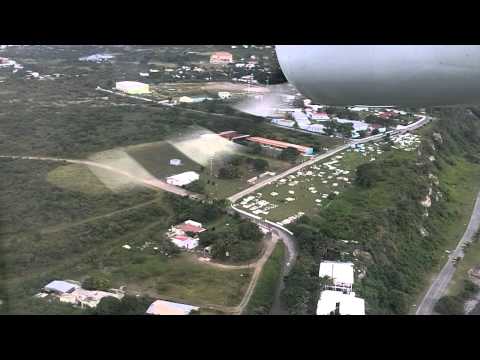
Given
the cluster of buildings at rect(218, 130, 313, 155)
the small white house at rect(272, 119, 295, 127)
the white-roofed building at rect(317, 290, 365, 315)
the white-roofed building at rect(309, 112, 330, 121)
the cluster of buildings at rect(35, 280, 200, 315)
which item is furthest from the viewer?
the white-roofed building at rect(309, 112, 330, 121)

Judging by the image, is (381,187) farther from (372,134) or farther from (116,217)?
(116,217)

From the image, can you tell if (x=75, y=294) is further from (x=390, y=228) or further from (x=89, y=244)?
(x=390, y=228)

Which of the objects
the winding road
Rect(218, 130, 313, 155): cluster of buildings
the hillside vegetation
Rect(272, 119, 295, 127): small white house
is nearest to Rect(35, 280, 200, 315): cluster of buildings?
the winding road

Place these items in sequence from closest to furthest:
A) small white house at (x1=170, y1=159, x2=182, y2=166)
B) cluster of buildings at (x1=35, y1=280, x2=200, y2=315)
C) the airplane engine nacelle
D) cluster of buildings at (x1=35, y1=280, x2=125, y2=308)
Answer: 1. the airplane engine nacelle
2. cluster of buildings at (x1=35, y1=280, x2=200, y2=315)
3. cluster of buildings at (x1=35, y1=280, x2=125, y2=308)
4. small white house at (x1=170, y1=159, x2=182, y2=166)

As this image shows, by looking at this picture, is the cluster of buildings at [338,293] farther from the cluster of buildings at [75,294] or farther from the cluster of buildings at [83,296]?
the cluster of buildings at [75,294]

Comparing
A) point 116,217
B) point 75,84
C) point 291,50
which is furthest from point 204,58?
point 291,50

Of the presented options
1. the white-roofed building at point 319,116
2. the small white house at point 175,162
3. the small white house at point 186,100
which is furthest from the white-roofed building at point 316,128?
the small white house at point 175,162

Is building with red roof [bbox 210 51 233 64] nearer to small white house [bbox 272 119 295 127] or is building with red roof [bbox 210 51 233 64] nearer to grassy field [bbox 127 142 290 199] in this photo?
small white house [bbox 272 119 295 127]

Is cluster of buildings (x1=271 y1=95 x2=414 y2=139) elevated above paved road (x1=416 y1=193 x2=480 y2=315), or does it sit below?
above
